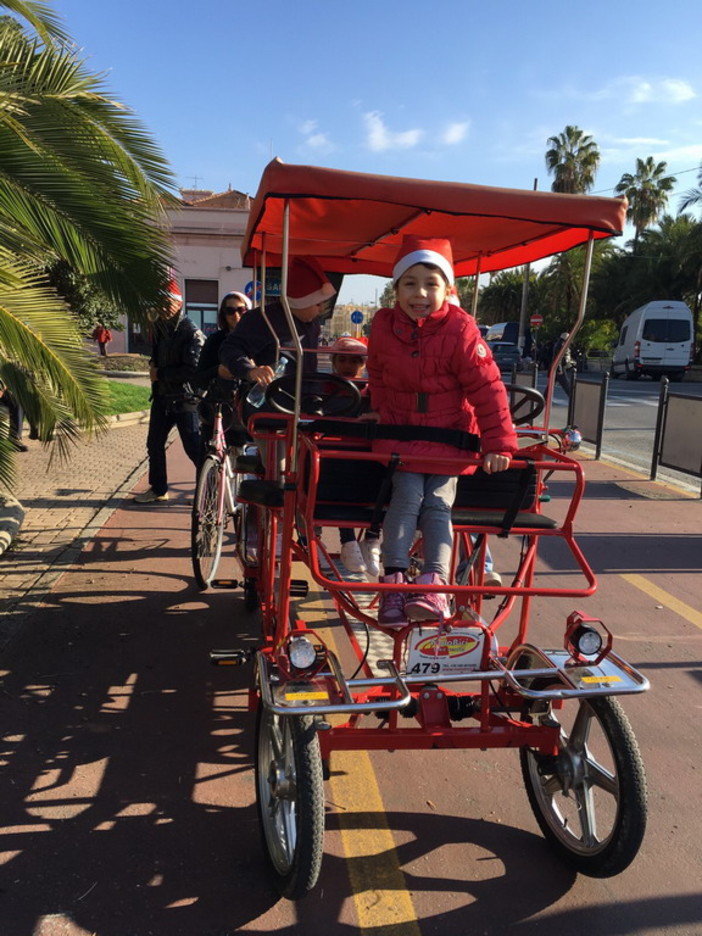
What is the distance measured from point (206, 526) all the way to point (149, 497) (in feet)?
8.99

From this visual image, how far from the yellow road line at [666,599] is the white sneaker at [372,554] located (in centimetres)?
235

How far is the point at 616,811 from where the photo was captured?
260 cm

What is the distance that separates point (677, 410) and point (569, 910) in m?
8.24

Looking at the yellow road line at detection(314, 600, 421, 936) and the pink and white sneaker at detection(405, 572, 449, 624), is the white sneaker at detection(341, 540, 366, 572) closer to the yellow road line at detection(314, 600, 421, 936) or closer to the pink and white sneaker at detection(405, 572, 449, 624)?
the yellow road line at detection(314, 600, 421, 936)

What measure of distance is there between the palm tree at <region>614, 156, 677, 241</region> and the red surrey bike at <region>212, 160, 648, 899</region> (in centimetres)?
5601

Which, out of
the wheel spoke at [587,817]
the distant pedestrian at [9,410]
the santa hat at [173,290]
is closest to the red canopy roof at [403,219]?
the santa hat at [173,290]

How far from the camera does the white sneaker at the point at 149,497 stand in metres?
7.79

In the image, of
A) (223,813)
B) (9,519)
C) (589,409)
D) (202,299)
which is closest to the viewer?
(223,813)

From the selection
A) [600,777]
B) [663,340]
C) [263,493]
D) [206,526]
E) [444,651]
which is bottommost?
[600,777]

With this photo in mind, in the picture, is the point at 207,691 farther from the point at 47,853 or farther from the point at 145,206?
the point at 145,206

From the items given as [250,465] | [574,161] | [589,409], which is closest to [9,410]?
[250,465]

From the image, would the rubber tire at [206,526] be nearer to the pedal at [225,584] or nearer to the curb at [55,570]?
the pedal at [225,584]

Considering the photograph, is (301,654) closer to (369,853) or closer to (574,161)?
(369,853)

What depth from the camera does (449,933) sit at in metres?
2.40
